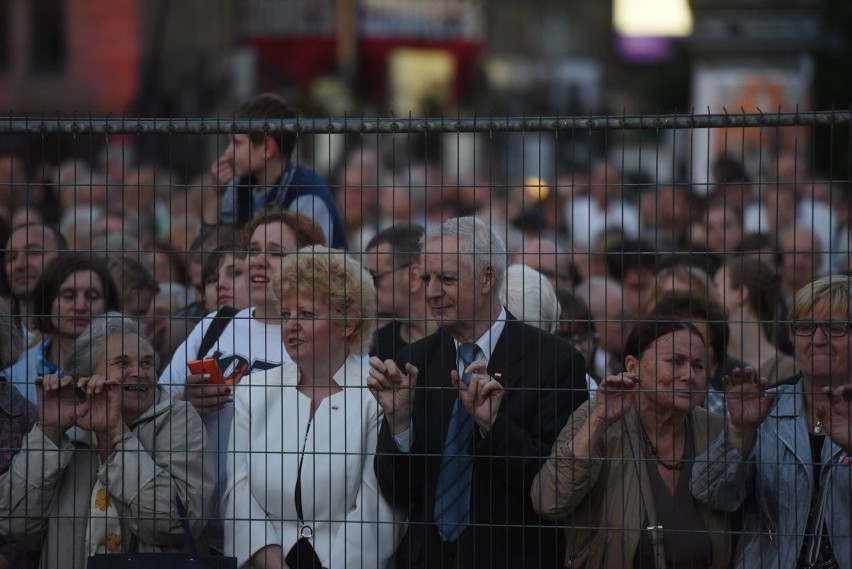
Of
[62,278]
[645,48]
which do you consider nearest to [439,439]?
[62,278]

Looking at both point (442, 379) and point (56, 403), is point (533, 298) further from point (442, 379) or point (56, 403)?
point (56, 403)

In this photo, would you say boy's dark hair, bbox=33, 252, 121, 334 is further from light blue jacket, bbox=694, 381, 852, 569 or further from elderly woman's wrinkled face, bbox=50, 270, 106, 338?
light blue jacket, bbox=694, 381, 852, 569

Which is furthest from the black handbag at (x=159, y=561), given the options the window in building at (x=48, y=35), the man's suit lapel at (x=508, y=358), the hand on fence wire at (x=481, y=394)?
the window in building at (x=48, y=35)

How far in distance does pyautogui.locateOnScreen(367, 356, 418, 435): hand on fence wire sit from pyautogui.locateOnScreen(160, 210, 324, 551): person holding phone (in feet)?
2.19

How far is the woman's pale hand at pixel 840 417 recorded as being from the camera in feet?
16.7

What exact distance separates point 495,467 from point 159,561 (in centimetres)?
118

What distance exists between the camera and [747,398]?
5191 mm

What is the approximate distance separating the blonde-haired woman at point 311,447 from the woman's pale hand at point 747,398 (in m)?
1.25

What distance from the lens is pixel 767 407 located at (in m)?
5.18

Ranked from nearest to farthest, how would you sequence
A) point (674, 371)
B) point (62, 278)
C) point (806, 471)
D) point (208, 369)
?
point (806, 471) → point (674, 371) → point (208, 369) → point (62, 278)

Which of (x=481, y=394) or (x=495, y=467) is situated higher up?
(x=481, y=394)

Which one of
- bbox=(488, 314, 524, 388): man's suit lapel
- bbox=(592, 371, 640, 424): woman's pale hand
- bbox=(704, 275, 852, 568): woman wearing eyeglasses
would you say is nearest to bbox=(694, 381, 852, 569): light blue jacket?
bbox=(704, 275, 852, 568): woman wearing eyeglasses

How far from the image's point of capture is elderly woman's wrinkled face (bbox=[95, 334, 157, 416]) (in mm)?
5703

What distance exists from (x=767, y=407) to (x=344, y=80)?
34630 millimetres
